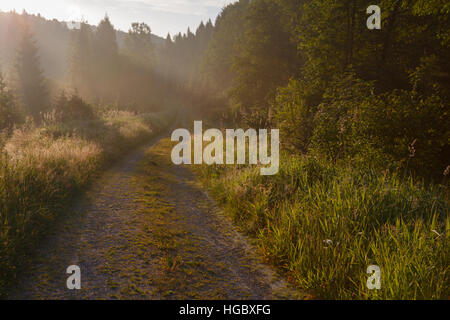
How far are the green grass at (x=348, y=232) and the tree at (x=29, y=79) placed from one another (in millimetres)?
40556

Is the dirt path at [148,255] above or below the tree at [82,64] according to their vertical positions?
below

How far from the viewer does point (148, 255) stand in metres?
3.77

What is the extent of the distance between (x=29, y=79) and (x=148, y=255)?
1730 inches

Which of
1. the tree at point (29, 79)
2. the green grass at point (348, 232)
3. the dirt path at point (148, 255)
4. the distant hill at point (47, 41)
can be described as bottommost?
the dirt path at point (148, 255)

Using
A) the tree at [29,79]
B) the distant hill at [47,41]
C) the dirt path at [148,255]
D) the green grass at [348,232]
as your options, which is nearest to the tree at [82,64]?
the tree at [29,79]

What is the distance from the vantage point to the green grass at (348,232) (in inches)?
106

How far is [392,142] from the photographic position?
21.6 ft

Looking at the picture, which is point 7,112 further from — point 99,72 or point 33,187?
point 99,72

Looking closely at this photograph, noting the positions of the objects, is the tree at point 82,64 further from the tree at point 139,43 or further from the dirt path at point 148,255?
the dirt path at point 148,255

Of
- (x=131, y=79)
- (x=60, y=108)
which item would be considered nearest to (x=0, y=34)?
(x=131, y=79)

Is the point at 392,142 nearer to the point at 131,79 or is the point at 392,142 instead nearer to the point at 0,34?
the point at 131,79

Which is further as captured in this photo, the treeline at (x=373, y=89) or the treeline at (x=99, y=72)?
the treeline at (x=99, y=72)

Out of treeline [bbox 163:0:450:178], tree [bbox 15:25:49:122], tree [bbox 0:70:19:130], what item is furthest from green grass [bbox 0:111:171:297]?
tree [bbox 15:25:49:122]

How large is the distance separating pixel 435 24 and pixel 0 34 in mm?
172655
